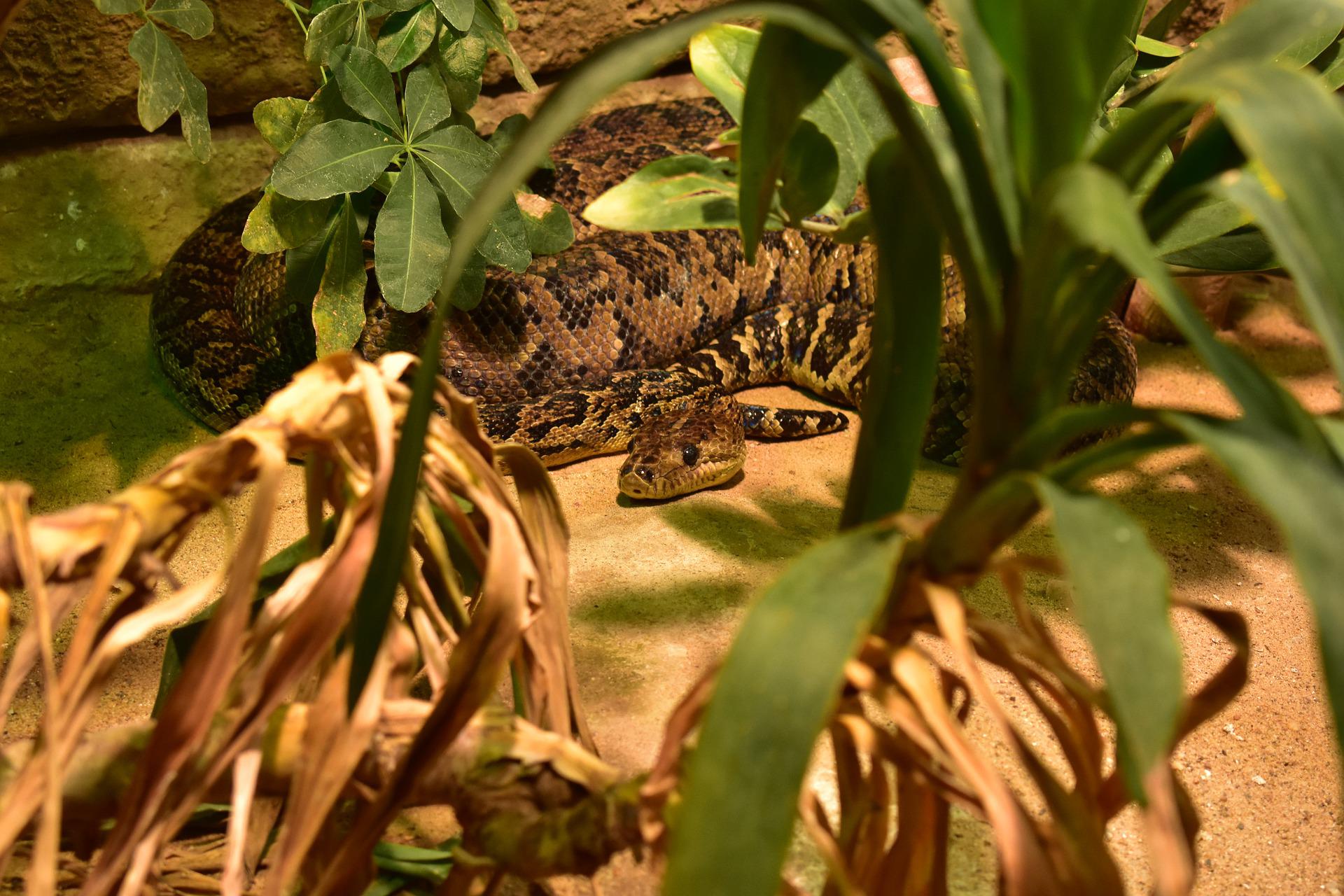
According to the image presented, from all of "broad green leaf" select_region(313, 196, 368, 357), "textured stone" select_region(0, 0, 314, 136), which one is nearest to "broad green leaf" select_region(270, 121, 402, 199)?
"broad green leaf" select_region(313, 196, 368, 357)

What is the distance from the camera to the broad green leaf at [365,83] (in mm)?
2451

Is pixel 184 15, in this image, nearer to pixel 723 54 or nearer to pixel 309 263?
pixel 309 263

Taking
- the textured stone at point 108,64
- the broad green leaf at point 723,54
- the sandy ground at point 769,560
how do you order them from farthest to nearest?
1. the textured stone at point 108,64
2. the sandy ground at point 769,560
3. the broad green leaf at point 723,54

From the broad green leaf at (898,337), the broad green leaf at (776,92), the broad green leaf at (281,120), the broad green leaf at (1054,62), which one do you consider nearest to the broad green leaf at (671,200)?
the broad green leaf at (776,92)

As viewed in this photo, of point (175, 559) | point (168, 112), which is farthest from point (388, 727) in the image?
point (168, 112)

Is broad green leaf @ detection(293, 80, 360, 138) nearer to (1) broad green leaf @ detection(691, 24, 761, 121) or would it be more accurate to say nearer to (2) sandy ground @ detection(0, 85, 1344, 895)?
(2) sandy ground @ detection(0, 85, 1344, 895)

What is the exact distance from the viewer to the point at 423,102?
8.41 ft

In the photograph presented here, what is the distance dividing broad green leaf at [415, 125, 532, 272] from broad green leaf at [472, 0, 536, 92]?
0.22 metres

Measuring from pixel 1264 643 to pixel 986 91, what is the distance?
1.76 m

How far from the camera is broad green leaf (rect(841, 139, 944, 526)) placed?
106 centimetres

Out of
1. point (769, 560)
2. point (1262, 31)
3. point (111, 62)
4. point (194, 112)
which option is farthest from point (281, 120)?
point (1262, 31)

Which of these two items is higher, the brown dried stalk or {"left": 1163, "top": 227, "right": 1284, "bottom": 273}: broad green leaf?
{"left": 1163, "top": 227, "right": 1284, "bottom": 273}: broad green leaf

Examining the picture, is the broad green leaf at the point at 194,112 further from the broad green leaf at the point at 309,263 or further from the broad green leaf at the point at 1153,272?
the broad green leaf at the point at 1153,272

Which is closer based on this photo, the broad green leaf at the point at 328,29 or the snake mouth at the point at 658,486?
the broad green leaf at the point at 328,29
